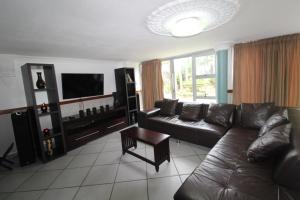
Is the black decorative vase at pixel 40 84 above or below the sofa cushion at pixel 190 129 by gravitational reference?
above

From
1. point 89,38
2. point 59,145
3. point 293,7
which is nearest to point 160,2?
point 89,38

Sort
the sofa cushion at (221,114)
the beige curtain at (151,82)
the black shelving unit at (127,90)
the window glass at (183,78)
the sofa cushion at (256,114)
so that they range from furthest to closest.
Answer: the beige curtain at (151,82) → the window glass at (183,78) → the black shelving unit at (127,90) → the sofa cushion at (221,114) → the sofa cushion at (256,114)

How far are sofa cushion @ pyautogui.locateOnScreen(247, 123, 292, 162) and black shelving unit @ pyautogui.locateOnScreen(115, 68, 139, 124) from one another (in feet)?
10.9

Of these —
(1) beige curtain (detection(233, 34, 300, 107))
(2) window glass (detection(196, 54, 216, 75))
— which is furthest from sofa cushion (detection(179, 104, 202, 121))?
(2) window glass (detection(196, 54, 216, 75))

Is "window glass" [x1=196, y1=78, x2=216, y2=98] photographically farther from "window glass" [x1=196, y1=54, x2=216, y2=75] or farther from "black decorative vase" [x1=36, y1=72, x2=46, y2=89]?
"black decorative vase" [x1=36, y1=72, x2=46, y2=89]

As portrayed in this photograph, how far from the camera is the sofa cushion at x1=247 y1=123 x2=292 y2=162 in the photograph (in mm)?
1296

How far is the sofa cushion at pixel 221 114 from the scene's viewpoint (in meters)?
2.63

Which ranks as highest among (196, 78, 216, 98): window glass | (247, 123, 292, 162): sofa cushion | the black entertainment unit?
(196, 78, 216, 98): window glass

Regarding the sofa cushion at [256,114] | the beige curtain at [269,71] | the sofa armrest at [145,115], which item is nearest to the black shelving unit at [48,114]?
the sofa armrest at [145,115]

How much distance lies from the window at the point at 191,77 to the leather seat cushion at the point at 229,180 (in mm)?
2705

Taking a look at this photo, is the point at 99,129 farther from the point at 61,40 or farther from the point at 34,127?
the point at 61,40

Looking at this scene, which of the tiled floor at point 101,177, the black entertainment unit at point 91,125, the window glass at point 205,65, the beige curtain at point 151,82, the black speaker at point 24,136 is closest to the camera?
the tiled floor at point 101,177

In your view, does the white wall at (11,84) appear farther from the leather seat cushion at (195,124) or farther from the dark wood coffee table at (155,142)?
the leather seat cushion at (195,124)

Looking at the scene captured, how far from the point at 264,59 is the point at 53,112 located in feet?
14.5
